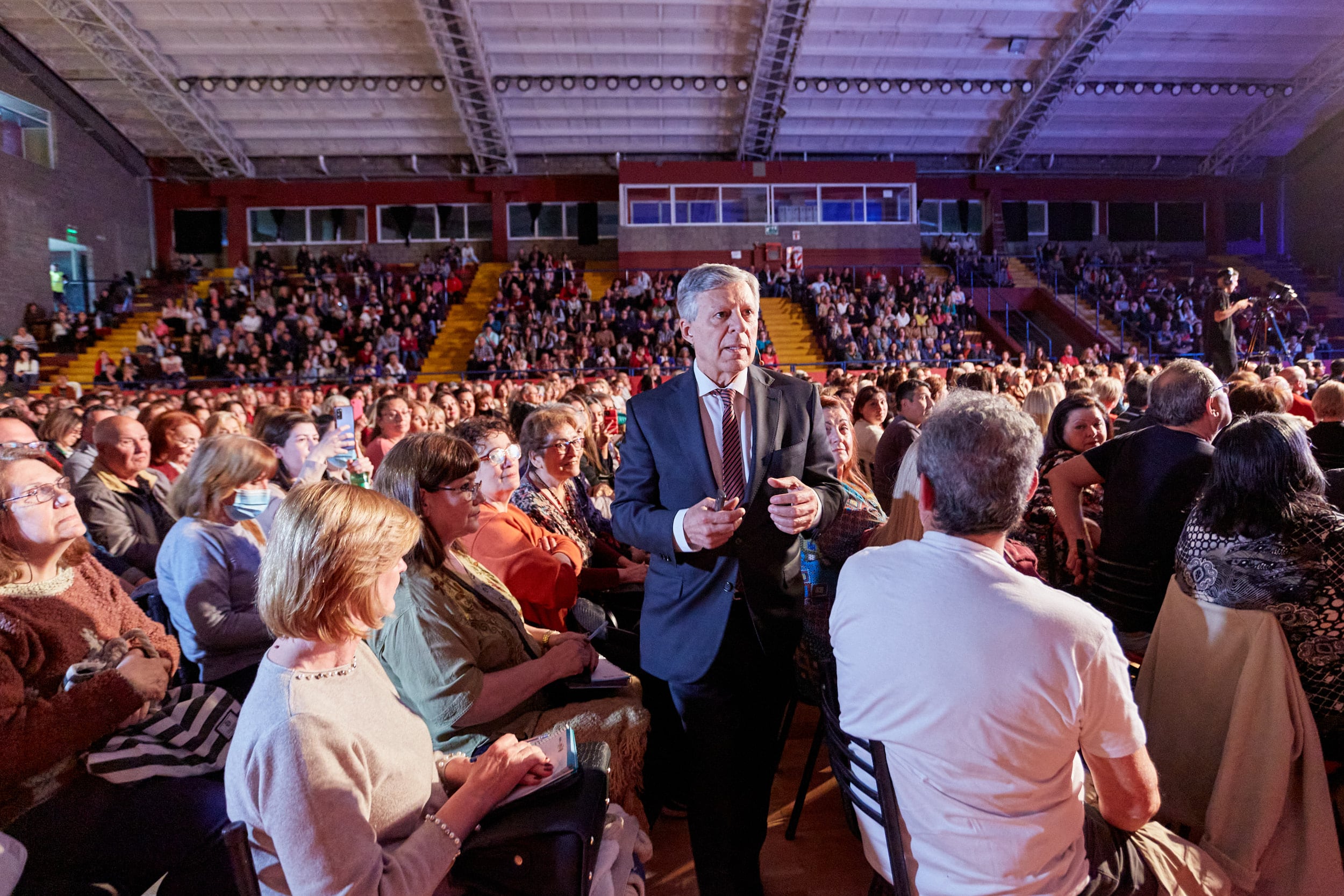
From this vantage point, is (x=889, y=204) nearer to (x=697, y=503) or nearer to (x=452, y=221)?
(x=452, y=221)

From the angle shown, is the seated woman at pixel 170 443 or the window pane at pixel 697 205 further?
the window pane at pixel 697 205

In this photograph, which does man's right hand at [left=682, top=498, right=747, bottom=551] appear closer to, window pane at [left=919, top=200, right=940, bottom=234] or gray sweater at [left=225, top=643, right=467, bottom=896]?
gray sweater at [left=225, top=643, right=467, bottom=896]

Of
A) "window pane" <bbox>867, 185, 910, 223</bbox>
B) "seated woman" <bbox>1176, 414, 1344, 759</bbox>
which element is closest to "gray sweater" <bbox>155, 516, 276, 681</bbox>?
"seated woman" <bbox>1176, 414, 1344, 759</bbox>

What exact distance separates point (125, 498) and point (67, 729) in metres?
2.10

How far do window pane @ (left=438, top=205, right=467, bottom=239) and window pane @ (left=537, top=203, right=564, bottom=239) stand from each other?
6.33 feet

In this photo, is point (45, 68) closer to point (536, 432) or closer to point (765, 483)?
point (536, 432)

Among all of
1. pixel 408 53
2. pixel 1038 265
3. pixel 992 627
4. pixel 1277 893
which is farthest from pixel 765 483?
pixel 1038 265

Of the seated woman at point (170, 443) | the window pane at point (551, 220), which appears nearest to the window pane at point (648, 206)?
the window pane at point (551, 220)

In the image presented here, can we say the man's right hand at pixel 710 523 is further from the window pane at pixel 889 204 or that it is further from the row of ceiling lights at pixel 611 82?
the window pane at pixel 889 204

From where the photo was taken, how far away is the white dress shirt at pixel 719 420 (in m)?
1.94

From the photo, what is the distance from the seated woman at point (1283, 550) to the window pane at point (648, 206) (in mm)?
18752

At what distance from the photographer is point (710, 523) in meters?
1.68

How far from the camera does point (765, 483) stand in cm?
191

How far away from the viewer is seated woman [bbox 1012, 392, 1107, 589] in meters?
3.40
